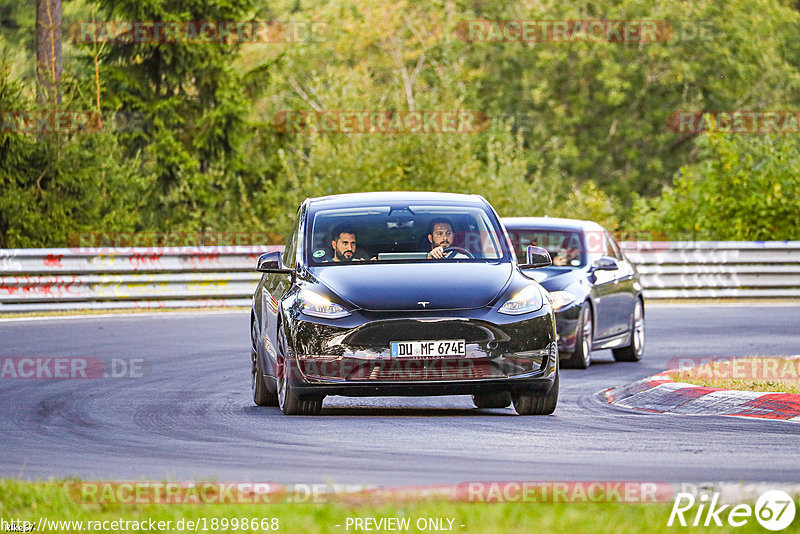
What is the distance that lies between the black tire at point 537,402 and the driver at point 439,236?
129 centimetres

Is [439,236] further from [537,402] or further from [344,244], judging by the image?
[537,402]

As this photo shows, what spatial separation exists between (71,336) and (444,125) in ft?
61.9

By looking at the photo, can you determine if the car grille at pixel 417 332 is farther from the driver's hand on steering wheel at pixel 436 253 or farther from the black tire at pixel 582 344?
the black tire at pixel 582 344

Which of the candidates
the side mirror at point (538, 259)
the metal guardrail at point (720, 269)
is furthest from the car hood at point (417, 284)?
the metal guardrail at point (720, 269)

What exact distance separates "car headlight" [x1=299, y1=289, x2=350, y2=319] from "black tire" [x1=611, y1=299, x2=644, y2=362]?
7048 mm

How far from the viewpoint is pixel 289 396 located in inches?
460

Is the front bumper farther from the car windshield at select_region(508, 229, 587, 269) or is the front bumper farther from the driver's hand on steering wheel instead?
the car windshield at select_region(508, 229, 587, 269)

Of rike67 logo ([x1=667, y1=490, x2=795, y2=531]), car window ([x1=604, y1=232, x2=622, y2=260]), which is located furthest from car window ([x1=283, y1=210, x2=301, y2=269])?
rike67 logo ([x1=667, y1=490, x2=795, y2=531])

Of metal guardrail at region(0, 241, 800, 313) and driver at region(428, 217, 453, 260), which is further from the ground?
driver at region(428, 217, 453, 260)

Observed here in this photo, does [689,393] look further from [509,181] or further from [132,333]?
[509,181]

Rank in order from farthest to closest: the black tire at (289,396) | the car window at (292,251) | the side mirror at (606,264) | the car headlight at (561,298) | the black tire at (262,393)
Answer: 1. the side mirror at (606,264)
2. the car headlight at (561,298)
3. the black tire at (262,393)
4. the car window at (292,251)
5. the black tire at (289,396)

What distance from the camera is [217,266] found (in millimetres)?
27172

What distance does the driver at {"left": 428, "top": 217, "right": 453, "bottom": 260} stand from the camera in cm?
1236

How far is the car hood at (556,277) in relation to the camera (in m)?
16.6
